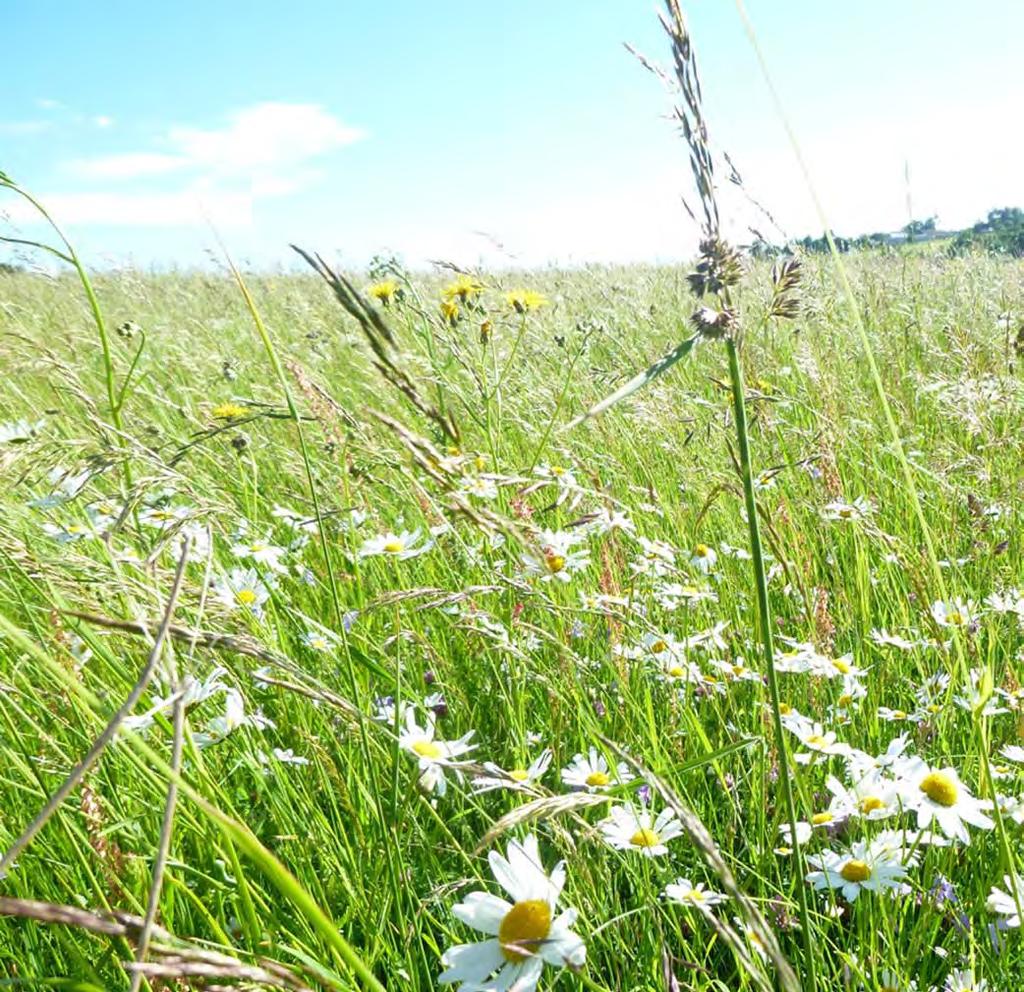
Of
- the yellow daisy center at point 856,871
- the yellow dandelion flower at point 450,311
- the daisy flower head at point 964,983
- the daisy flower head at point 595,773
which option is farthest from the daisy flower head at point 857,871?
the yellow dandelion flower at point 450,311

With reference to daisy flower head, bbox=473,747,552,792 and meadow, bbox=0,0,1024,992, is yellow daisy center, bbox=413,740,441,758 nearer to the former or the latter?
meadow, bbox=0,0,1024,992

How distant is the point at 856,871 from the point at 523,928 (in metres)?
0.53

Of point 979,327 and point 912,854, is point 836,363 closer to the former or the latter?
point 979,327

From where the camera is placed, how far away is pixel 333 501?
172cm

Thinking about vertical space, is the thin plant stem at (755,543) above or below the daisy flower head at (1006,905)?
above

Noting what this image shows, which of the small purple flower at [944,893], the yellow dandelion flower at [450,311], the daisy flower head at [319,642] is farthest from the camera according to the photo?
the yellow dandelion flower at [450,311]

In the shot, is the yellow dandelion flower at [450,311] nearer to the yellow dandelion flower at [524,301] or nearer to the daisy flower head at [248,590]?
the yellow dandelion flower at [524,301]

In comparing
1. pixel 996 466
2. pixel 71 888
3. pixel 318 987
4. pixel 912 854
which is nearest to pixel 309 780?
pixel 71 888

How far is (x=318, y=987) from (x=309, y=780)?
1.62ft

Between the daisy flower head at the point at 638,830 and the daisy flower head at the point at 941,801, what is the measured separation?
0.29 meters

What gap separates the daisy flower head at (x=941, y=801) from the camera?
99 centimetres

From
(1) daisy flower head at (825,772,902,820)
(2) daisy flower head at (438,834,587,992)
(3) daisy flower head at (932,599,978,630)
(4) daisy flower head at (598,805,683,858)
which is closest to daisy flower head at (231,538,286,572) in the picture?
(4) daisy flower head at (598,805,683,858)

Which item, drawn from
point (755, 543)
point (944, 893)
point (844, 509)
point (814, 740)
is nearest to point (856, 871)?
point (944, 893)

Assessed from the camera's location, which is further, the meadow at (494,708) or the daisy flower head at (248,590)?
the daisy flower head at (248,590)
